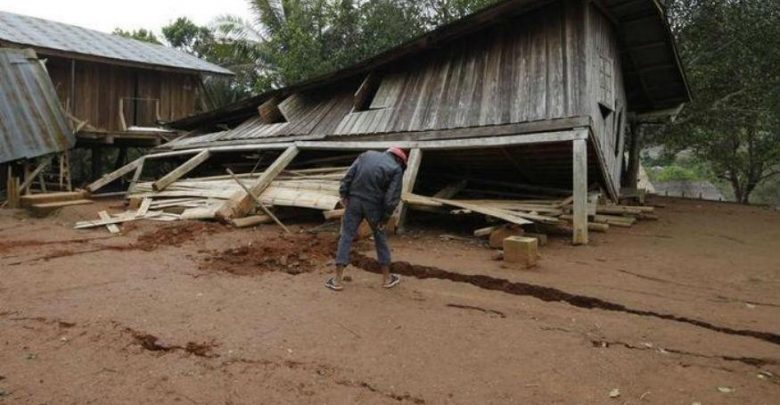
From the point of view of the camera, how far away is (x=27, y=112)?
1271 cm

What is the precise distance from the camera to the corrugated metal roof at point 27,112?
39.5ft

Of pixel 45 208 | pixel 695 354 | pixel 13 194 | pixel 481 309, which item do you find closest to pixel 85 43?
pixel 13 194

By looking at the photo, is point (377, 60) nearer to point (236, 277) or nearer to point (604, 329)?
point (236, 277)

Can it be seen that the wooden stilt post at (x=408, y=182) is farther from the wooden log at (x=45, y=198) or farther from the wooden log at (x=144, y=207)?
the wooden log at (x=45, y=198)

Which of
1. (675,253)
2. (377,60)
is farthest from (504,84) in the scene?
(675,253)

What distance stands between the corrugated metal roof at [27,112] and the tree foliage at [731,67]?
18.9m

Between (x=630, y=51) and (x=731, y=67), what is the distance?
753 cm

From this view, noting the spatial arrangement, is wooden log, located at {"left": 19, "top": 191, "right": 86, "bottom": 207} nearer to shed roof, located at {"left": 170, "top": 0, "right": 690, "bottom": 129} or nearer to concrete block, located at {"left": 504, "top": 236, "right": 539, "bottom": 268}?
shed roof, located at {"left": 170, "top": 0, "right": 690, "bottom": 129}

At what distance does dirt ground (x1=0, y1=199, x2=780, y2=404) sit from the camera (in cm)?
329

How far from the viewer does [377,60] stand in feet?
34.9

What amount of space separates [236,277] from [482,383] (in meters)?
3.63

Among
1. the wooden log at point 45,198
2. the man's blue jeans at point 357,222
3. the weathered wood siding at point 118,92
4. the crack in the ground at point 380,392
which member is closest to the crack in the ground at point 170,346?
the crack in the ground at point 380,392

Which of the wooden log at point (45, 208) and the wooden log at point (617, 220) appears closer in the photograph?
the wooden log at point (617, 220)

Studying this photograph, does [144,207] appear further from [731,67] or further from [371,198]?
[731,67]
